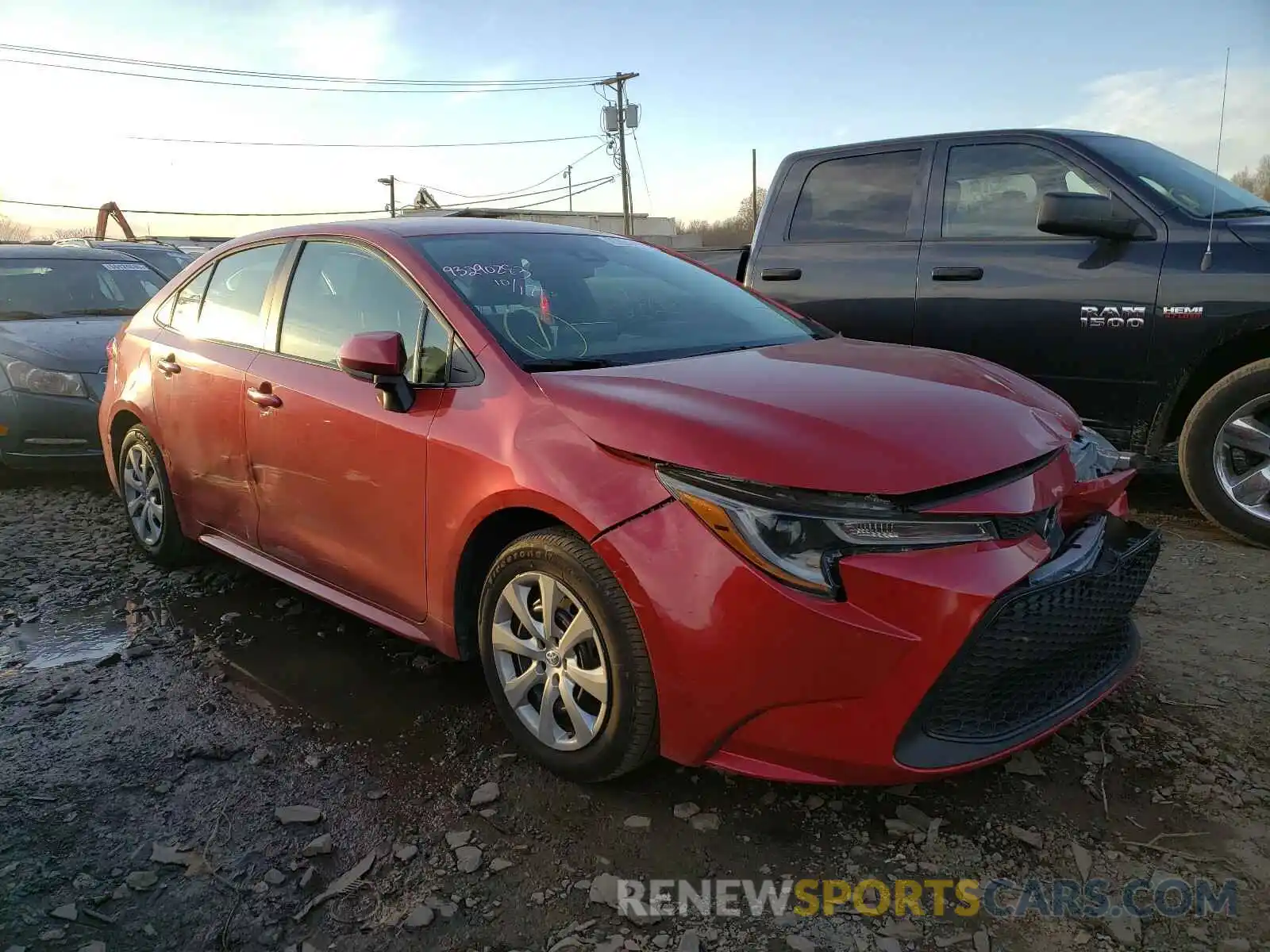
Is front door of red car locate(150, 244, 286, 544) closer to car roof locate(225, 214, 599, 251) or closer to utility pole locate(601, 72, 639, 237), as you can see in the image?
car roof locate(225, 214, 599, 251)

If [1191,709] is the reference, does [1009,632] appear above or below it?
above

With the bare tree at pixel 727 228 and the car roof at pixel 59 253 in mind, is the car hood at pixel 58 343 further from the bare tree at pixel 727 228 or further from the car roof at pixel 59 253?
the bare tree at pixel 727 228

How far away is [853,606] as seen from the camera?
2082 mm

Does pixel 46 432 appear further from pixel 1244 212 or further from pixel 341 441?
pixel 1244 212

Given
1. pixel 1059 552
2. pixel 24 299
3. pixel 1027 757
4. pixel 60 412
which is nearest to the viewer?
pixel 1059 552

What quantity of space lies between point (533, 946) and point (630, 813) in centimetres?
52

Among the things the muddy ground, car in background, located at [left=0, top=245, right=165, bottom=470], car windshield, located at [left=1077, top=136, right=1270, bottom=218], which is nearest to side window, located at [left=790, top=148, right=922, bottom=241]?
car windshield, located at [left=1077, top=136, right=1270, bottom=218]

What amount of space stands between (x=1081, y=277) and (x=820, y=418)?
2.85 metres

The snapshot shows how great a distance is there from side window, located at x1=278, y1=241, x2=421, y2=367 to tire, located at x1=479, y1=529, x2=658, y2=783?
2.98 feet

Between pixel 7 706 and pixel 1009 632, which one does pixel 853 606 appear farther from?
pixel 7 706

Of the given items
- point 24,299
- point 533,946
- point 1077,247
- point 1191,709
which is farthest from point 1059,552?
point 24,299

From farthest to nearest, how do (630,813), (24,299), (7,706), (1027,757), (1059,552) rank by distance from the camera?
(24,299) < (7,706) < (1027,757) < (630,813) < (1059,552)

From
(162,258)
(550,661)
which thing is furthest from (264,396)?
(162,258)

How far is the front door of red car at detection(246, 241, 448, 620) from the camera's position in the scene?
9.69ft
